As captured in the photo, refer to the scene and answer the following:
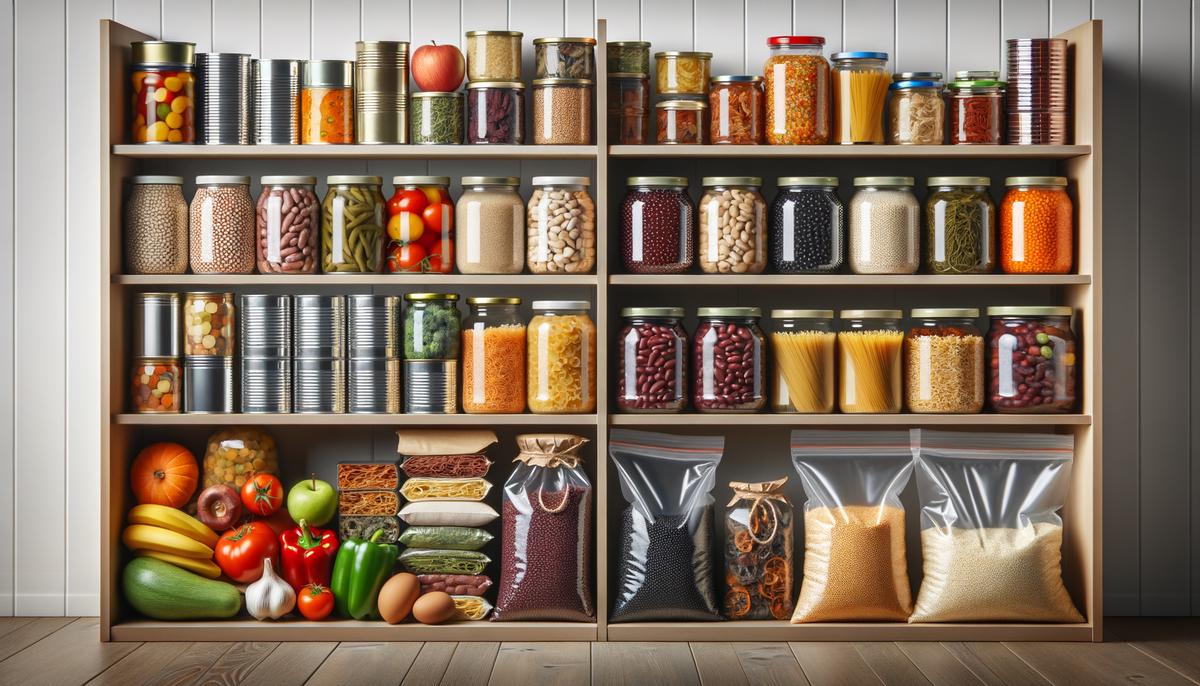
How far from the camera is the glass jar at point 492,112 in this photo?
276cm

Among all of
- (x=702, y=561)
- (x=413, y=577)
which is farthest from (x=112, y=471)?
(x=702, y=561)

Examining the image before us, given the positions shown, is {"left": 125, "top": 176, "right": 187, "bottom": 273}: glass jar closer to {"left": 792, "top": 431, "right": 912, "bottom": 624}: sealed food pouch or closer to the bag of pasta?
the bag of pasta

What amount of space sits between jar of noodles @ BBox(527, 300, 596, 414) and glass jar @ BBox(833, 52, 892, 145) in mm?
779

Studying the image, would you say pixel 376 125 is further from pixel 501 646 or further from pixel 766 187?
pixel 501 646

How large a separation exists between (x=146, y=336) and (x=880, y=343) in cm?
179

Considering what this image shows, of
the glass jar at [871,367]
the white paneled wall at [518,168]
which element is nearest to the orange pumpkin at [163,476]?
the white paneled wall at [518,168]

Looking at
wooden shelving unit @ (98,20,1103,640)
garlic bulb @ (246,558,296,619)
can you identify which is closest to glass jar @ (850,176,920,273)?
wooden shelving unit @ (98,20,1103,640)

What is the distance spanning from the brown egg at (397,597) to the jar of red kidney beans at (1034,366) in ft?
4.82

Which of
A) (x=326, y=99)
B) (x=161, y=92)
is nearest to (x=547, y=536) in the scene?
(x=326, y=99)

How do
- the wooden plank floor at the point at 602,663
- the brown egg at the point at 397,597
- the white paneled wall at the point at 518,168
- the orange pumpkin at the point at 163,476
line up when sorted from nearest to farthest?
the wooden plank floor at the point at 602,663 < the brown egg at the point at 397,597 < the orange pumpkin at the point at 163,476 < the white paneled wall at the point at 518,168

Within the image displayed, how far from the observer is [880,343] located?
108 inches

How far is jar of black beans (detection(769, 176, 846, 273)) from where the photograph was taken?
9.02ft

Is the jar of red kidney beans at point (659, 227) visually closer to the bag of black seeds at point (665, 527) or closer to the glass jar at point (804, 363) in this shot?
the glass jar at point (804, 363)
